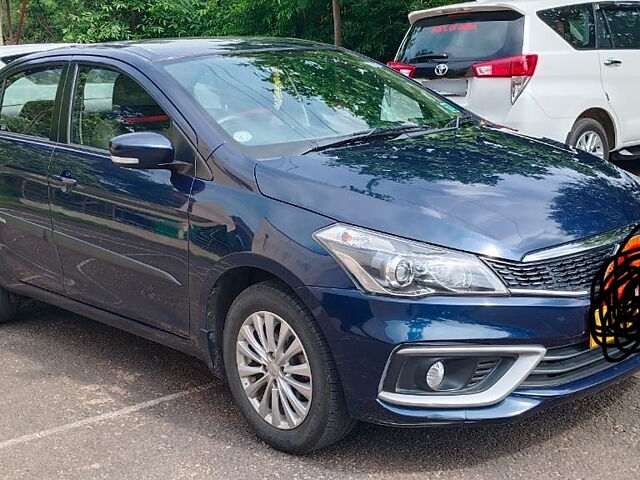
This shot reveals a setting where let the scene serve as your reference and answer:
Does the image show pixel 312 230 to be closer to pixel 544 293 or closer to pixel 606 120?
pixel 544 293

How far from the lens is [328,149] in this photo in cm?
379

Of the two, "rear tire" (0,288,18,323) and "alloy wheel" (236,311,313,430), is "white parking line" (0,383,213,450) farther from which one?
"rear tire" (0,288,18,323)

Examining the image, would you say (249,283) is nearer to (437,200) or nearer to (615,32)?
(437,200)

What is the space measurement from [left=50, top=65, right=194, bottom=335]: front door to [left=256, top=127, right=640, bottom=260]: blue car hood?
0.57m

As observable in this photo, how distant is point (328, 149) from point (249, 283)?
0.69 metres

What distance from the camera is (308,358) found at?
10.7ft

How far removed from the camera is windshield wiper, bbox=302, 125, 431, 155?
3.83 m

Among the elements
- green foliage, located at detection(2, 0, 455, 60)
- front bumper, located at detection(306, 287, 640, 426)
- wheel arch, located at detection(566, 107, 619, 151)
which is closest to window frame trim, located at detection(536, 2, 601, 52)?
wheel arch, located at detection(566, 107, 619, 151)

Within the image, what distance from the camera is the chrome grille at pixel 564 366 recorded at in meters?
3.14

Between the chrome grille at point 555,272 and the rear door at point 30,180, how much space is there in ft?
8.36

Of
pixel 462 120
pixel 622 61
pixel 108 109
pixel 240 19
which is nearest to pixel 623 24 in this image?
pixel 622 61

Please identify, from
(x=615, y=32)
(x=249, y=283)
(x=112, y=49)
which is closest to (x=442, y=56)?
(x=615, y=32)

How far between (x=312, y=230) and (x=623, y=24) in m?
5.88

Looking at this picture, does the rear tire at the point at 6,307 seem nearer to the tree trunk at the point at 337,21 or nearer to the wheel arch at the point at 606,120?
the wheel arch at the point at 606,120
